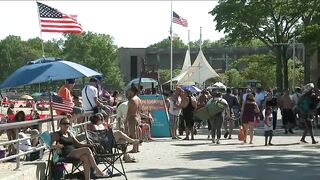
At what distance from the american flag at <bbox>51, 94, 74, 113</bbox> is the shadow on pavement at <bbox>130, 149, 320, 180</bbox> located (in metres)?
1.96

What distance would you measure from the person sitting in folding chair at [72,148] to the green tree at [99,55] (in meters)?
116

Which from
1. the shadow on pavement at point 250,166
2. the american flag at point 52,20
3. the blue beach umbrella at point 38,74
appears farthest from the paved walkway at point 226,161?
the american flag at point 52,20

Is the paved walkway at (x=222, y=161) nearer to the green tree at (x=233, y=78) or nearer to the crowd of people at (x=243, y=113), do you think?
the crowd of people at (x=243, y=113)

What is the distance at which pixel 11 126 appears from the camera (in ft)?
31.2

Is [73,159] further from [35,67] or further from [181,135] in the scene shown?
[181,135]

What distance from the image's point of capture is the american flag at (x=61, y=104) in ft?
41.8

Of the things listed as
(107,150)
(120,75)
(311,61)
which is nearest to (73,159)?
(107,150)

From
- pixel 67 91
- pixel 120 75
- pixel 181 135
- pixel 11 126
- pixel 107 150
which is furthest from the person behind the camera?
pixel 120 75

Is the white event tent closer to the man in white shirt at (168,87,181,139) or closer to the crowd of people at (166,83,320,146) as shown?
the crowd of people at (166,83,320,146)

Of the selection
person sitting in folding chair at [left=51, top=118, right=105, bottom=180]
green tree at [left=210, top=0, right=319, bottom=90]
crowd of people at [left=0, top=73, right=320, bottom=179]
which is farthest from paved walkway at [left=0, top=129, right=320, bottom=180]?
green tree at [left=210, top=0, right=319, bottom=90]

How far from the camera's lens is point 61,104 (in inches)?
506

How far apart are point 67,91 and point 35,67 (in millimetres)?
3326

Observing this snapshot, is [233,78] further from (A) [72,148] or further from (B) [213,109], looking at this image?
(A) [72,148]

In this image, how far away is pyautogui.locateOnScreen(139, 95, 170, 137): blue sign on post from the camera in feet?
67.2
